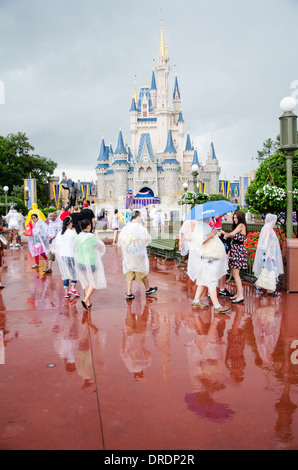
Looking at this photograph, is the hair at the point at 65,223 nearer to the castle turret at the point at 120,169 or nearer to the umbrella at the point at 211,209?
the umbrella at the point at 211,209

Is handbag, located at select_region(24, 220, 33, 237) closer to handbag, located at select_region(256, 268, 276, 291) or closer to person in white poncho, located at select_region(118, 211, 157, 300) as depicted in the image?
person in white poncho, located at select_region(118, 211, 157, 300)

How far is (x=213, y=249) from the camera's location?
A: 5.86 meters

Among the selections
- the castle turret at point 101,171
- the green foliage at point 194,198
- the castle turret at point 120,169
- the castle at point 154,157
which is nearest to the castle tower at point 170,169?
the castle at point 154,157

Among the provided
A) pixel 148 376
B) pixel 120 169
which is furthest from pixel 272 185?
pixel 120 169

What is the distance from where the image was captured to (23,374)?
3703mm

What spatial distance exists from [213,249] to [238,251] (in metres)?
0.87

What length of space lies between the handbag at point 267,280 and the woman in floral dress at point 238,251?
61cm

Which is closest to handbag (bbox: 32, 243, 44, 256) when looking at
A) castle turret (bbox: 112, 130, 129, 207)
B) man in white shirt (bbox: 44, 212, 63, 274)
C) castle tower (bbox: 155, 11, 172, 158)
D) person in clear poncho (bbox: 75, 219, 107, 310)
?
man in white shirt (bbox: 44, 212, 63, 274)

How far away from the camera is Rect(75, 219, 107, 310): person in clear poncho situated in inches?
232

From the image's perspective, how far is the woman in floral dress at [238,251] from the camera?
6.41 meters

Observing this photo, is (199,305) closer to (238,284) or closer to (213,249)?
(238,284)

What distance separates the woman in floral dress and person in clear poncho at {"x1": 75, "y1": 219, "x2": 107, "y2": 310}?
218cm

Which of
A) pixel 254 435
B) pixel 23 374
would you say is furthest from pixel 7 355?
pixel 254 435

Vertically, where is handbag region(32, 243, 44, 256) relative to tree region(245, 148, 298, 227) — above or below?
below
